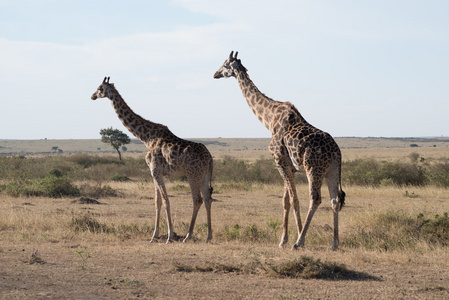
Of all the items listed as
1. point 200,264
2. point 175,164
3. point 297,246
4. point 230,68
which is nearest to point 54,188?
point 175,164

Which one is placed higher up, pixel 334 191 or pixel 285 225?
pixel 334 191

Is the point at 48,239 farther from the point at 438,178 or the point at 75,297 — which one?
the point at 438,178

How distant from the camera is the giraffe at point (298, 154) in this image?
375 inches

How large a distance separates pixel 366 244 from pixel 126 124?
605cm

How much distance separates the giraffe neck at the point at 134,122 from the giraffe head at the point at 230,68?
182 centimetres

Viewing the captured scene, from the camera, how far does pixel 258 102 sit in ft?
37.8

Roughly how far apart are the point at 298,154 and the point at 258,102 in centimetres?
224

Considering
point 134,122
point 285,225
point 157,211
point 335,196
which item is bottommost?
point 285,225

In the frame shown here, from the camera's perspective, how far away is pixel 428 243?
10812 millimetres

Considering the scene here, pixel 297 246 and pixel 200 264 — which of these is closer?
pixel 200 264

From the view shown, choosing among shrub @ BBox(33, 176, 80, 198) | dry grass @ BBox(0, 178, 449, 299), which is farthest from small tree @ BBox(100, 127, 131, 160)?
dry grass @ BBox(0, 178, 449, 299)

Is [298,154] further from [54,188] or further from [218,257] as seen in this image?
[54,188]

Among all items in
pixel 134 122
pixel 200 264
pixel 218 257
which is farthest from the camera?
pixel 134 122

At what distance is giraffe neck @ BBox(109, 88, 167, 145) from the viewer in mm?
12047
